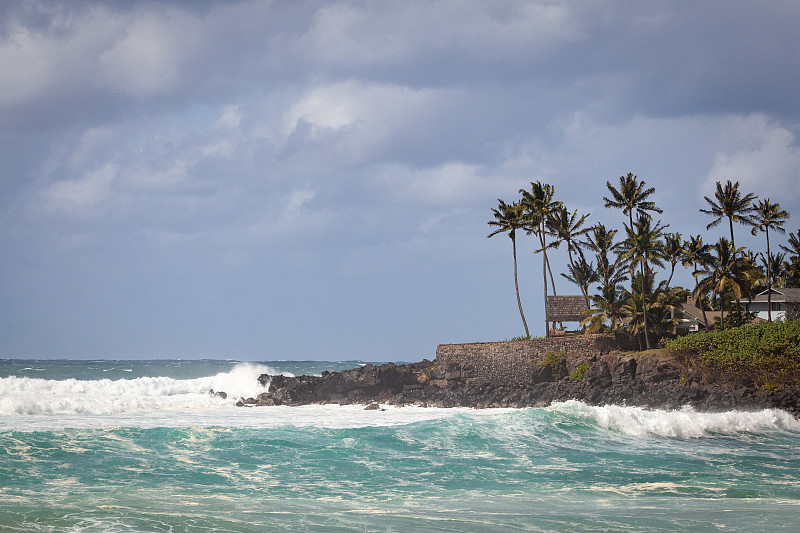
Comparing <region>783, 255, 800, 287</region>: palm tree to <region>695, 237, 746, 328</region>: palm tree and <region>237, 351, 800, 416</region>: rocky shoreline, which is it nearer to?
<region>695, 237, 746, 328</region>: palm tree

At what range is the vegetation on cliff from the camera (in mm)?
31766

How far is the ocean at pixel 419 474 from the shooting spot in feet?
37.5

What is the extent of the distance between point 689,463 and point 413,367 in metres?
30.8

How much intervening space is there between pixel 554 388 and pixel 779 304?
24.4 m

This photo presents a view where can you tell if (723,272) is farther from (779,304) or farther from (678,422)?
(678,422)

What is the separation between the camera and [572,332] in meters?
44.6

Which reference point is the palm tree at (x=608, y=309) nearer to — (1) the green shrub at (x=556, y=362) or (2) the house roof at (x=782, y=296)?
(1) the green shrub at (x=556, y=362)

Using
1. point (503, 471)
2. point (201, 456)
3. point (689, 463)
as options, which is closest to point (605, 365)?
point (689, 463)

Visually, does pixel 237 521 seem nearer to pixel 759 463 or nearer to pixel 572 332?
pixel 759 463

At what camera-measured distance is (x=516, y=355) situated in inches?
1572

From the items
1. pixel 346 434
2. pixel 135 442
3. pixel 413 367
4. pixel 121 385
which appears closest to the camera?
pixel 135 442

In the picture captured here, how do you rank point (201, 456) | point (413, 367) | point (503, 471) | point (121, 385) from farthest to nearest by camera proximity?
point (121, 385), point (413, 367), point (201, 456), point (503, 471)

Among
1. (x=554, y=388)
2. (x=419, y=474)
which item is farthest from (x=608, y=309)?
(x=419, y=474)

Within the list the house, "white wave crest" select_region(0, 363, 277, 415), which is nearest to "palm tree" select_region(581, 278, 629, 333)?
the house
